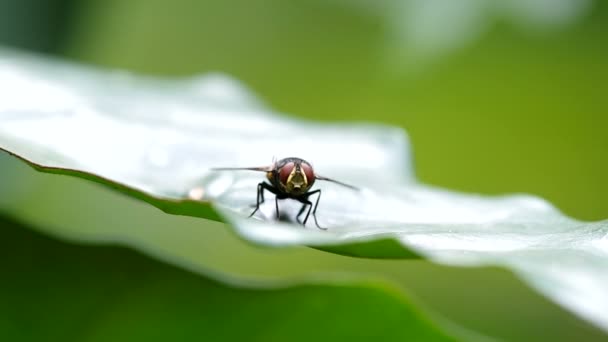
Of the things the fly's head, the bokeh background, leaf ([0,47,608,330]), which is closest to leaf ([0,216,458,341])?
leaf ([0,47,608,330])

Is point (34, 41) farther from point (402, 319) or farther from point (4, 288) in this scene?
point (402, 319)

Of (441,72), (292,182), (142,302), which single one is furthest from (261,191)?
(441,72)

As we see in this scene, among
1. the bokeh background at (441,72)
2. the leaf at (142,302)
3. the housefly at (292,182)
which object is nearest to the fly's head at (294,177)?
the housefly at (292,182)

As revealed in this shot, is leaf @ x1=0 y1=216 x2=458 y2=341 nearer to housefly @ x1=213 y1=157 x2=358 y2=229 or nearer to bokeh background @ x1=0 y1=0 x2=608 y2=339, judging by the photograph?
housefly @ x1=213 y1=157 x2=358 y2=229

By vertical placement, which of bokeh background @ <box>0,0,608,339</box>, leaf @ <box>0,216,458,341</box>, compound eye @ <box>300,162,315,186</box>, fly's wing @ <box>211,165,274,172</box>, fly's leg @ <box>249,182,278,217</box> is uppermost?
bokeh background @ <box>0,0,608,339</box>

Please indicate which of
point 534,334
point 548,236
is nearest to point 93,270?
point 548,236

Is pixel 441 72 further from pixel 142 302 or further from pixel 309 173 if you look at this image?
pixel 142 302
